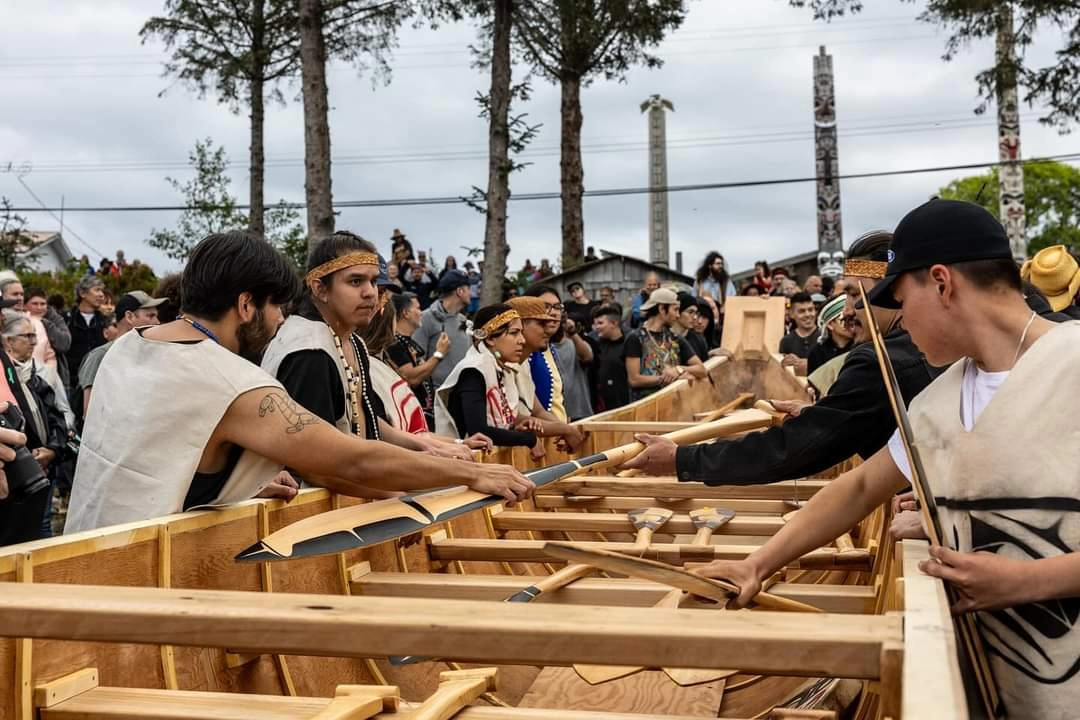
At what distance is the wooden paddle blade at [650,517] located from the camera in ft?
17.6

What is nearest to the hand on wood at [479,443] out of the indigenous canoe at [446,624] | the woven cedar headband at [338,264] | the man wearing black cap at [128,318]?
the indigenous canoe at [446,624]

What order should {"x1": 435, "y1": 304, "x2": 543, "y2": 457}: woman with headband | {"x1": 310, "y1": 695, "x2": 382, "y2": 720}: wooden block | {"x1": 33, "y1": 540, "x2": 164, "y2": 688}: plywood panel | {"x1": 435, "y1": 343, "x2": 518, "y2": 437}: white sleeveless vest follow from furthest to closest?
{"x1": 435, "y1": 343, "x2": 518, "y2": 437}: white sleeveless vest, {"x1": 435, "y1": 304, "x2": 543, "y2": 457}: woman with headband, {"x1": 33, "y1": 540, "x2": 164, "y2": 688}: plywood panel, {"x1": 310, "y1": 695, "x2": 382, "y2": 720}: wooden block

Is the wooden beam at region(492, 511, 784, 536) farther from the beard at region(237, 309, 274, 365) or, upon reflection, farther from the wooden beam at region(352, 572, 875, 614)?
the beard at region(237, 309, 274, 365)

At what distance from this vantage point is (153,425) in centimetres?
340

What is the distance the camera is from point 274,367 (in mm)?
4457

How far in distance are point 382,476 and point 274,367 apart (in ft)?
3.57

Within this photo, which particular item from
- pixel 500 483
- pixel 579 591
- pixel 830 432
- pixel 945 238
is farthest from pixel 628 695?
pixel 945 238

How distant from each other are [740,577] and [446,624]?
125 cm

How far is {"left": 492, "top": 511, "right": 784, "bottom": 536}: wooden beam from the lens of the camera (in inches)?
212

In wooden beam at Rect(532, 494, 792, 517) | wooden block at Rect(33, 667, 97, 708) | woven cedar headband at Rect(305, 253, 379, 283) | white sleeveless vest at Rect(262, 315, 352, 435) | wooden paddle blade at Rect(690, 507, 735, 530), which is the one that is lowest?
wooden beam at Rect(532, 494, 792, 517)

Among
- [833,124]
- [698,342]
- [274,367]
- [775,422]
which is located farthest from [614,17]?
[833,124]

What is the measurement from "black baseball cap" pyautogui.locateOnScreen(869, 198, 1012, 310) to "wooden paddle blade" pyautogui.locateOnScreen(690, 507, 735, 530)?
9.26 ft

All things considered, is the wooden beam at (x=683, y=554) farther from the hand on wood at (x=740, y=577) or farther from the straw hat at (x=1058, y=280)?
the straw hat at (x=1058, y=280)

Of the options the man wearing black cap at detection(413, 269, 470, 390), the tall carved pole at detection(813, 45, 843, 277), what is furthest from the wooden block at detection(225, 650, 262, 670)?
the tall carved pole at detection(813, 45, 843, 277)
